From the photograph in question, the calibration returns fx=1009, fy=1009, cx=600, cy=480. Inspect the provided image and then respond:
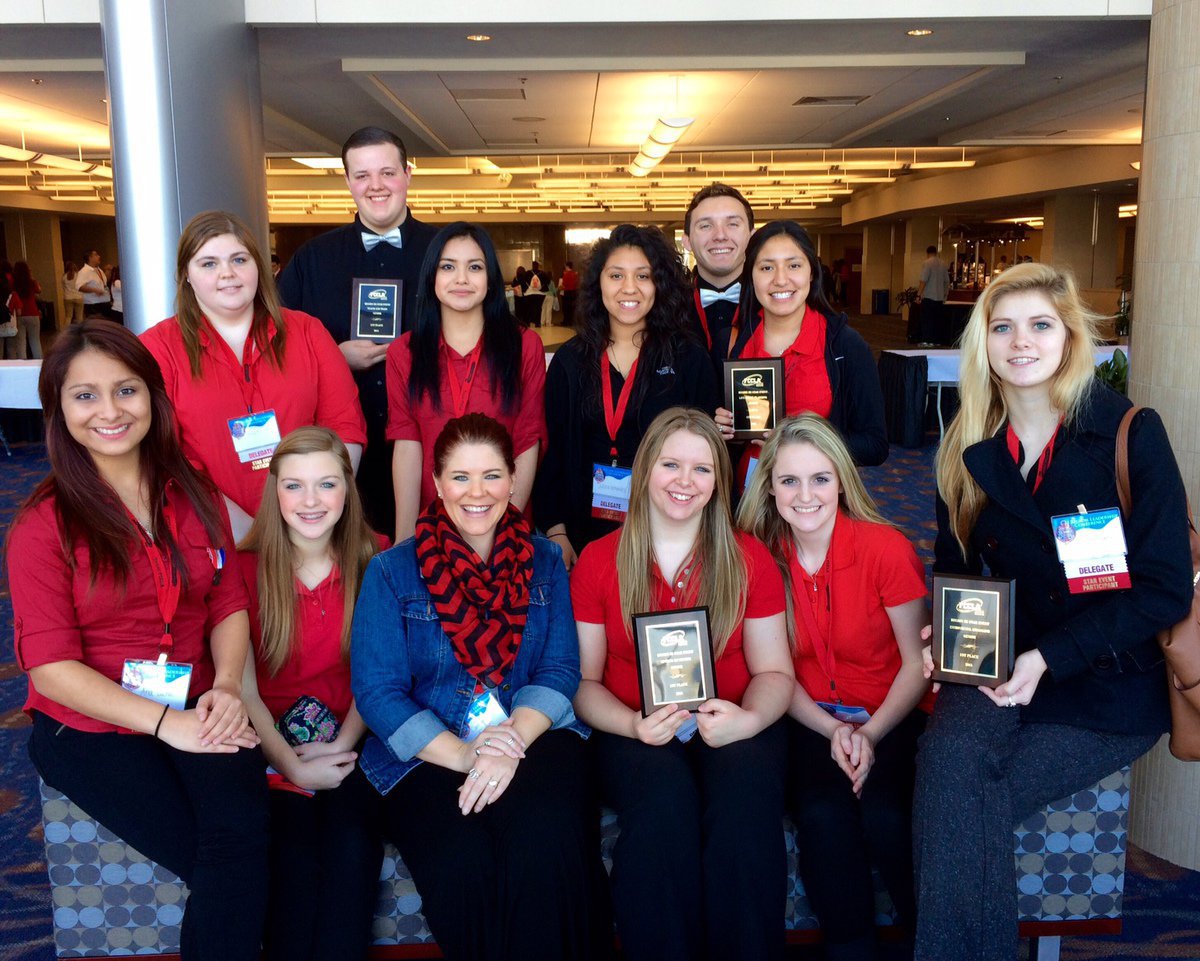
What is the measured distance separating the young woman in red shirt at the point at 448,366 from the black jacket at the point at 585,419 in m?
0.09

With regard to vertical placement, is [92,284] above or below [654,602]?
above

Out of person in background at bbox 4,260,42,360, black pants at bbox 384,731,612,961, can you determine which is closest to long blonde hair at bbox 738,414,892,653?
black pants at bbox 384,731,612,961

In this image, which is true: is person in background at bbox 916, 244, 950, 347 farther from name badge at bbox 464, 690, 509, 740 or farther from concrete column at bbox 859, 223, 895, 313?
name badge at bbox 464, 690, 509, 740

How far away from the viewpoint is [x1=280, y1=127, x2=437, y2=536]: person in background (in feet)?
11.6

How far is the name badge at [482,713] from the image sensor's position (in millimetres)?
2408

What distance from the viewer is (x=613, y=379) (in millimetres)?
3217

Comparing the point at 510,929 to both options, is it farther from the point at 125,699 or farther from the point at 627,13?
the point at 627,13

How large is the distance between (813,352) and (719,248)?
690 mm

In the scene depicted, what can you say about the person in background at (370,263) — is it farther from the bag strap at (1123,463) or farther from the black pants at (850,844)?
the bag strap at (1123,463)

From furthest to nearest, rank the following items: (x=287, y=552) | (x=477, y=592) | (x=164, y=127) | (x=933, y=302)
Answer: (x=933, y=302)
(x=164, y=127)
(x=287, y=552)
(x=477, y=592)

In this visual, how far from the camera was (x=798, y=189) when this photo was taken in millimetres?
22594

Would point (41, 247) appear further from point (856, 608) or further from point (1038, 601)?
point (1038, 601)

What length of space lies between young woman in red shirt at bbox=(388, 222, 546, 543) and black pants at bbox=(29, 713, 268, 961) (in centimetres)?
110

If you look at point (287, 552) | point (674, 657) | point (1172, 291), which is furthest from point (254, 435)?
point (1172, 291)
